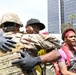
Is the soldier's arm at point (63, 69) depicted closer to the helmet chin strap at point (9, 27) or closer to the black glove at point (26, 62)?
the helmet chin strap at point (9, 27)

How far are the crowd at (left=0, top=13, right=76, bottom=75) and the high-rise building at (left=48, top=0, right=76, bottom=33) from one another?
102m

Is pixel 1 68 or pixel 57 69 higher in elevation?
pixel 1 68

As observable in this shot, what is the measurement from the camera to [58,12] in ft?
442

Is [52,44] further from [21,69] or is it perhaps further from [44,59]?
[21,69]

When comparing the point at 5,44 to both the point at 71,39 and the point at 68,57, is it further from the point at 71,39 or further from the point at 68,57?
the point at 71,39

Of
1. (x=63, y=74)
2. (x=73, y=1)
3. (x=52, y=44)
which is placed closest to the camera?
(x=52, y=44)

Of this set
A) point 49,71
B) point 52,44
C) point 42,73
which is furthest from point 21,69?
point 49,71

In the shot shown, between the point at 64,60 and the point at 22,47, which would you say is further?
the point at 64,60

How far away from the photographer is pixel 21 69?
2.85m

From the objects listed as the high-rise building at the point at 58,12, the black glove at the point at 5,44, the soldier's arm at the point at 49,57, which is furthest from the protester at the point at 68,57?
the high-rise building at the point at 58,12

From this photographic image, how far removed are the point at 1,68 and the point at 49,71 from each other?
5.20m

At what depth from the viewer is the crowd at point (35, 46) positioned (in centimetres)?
284

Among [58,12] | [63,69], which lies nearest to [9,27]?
[63,69]

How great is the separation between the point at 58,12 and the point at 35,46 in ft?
433
